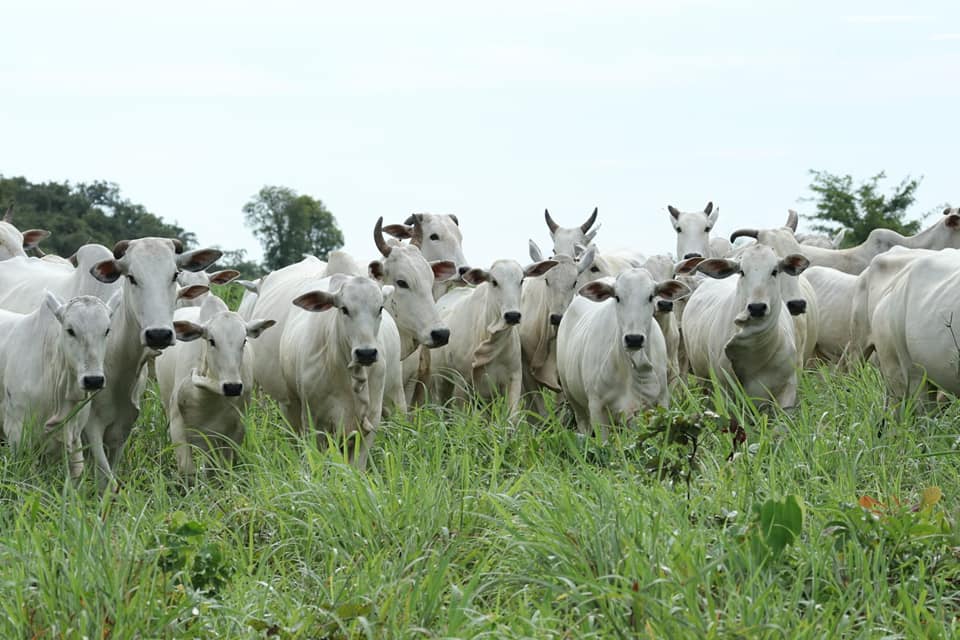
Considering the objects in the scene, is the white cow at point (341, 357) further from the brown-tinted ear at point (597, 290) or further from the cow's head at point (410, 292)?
Result: the brown-tinted ear at point (597, 290)

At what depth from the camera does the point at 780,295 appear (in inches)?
367

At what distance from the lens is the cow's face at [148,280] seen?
7551 mm

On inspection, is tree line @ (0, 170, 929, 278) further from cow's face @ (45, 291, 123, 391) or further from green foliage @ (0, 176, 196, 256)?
cow's face @ (45, 291, 123, 391)

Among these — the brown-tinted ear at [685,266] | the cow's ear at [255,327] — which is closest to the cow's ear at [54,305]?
the cow's ear at [255,327]

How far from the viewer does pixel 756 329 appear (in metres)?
9.21

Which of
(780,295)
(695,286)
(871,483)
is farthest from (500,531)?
(695,286)

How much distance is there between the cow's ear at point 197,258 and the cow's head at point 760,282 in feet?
11.4

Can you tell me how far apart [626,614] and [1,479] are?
12.2 feet

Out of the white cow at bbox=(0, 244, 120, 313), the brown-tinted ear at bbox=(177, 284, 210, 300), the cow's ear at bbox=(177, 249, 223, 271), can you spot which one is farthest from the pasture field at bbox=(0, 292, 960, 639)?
the white cow at bbox=(0, 244, 120, 313)

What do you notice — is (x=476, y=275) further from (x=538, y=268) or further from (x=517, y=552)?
(x=517, y=552)

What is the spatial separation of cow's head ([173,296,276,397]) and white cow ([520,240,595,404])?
330 cm

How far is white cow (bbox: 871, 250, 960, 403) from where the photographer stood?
816 centimetres

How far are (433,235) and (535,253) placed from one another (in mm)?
1322

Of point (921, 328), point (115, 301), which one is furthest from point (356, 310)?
point (921, 328)
